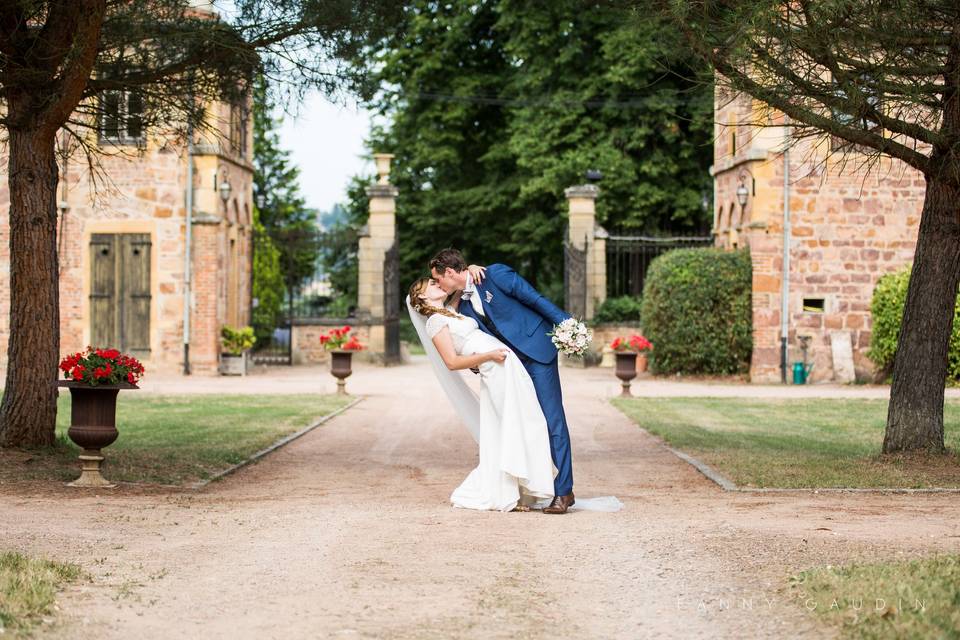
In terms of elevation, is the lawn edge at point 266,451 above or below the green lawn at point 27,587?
below

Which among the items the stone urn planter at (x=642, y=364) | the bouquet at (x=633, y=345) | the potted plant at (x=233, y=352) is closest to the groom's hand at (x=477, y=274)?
the bouquet at (x=633, y=345)

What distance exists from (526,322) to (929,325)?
3.70 m

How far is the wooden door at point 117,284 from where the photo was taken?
2322 centimetres

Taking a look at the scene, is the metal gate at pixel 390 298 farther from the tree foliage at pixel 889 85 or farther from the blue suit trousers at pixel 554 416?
the blue suit trousers at pixel 554 416

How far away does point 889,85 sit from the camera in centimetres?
867

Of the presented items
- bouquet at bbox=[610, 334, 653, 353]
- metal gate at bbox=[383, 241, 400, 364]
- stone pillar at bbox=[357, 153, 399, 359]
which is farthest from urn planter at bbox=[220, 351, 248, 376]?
bouquet at bbox=[610, 334, 653, 353]

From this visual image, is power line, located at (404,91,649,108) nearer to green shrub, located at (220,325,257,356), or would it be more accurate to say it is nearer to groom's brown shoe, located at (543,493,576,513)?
green shrub, located at (220,325,257,356)

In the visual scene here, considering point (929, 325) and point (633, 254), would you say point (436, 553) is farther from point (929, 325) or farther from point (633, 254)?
point (633, 254)

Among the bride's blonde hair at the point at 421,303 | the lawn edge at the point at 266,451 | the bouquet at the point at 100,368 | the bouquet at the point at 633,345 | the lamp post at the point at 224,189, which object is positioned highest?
the lamp post at the point at 224,189

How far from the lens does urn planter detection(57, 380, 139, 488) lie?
9.09 m

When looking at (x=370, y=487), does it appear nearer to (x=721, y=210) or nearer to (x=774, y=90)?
(x=774, y=90)

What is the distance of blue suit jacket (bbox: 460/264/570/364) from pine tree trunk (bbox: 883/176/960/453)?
3.35 meters

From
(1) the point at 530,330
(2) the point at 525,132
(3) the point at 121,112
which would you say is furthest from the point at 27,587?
(2) the point at 525,132

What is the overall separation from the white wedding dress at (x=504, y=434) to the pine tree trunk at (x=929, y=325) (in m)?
3.50
